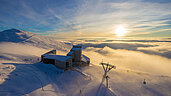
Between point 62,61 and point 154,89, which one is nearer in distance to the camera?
point 154,89

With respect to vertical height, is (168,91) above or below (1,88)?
below

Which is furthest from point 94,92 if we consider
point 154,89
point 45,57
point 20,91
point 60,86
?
point 45,57

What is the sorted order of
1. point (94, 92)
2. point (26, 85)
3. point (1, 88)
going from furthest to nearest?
1. point (94, 92)
2. point (26, 85)
3. point (1, 88)

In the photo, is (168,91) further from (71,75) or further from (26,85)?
(26,85)

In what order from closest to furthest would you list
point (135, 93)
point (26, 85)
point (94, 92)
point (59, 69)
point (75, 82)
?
1. point (26, 85)
2. point (94, 92)
3. point (135, 93)
4. point (75, 82)
5. point (59, 69)

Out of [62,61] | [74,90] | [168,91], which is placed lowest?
[168,91]

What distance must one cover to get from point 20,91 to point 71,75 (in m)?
12.6

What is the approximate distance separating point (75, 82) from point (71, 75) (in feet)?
12.6

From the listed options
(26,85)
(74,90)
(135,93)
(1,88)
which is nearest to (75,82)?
(74,90)

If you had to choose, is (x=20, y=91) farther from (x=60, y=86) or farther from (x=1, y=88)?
(x=60, y=86)

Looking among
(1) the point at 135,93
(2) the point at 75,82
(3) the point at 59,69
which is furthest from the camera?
(3) the point at 59,69

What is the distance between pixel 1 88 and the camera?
40.4 feet

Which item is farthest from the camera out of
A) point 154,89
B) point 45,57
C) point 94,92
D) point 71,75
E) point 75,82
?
point 45,57

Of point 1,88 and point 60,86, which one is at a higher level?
point 1,88
